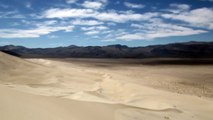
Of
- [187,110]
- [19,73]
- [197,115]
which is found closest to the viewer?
[197,115]

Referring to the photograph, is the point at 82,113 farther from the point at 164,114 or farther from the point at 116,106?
the point at 164,114

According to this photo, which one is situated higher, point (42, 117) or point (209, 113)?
point (42, 117)

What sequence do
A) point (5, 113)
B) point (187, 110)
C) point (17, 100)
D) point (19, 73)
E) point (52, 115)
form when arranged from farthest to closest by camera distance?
point (19, 73) < point (187, 110) < point (17, 100) < point (52, 115) < point (5, 113)

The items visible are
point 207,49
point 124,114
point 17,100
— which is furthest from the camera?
point 207,49

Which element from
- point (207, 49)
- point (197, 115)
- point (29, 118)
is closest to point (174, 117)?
point (197, 115)

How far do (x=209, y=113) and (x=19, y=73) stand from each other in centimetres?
992

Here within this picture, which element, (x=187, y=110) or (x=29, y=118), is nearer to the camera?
(x=29, y=118)

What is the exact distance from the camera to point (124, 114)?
22.2 ft

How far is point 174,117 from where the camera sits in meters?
7.38

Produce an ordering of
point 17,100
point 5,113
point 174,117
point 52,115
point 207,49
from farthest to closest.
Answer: point 207,49
point 174,117
point 17,100
point 52,115
point 5,113

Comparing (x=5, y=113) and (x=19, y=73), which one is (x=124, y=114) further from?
(x=19, y=73)

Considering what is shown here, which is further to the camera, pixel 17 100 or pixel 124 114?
pixel 124 114

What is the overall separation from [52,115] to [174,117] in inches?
133

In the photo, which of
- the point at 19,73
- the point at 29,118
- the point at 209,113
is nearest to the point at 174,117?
the point at 209,113
